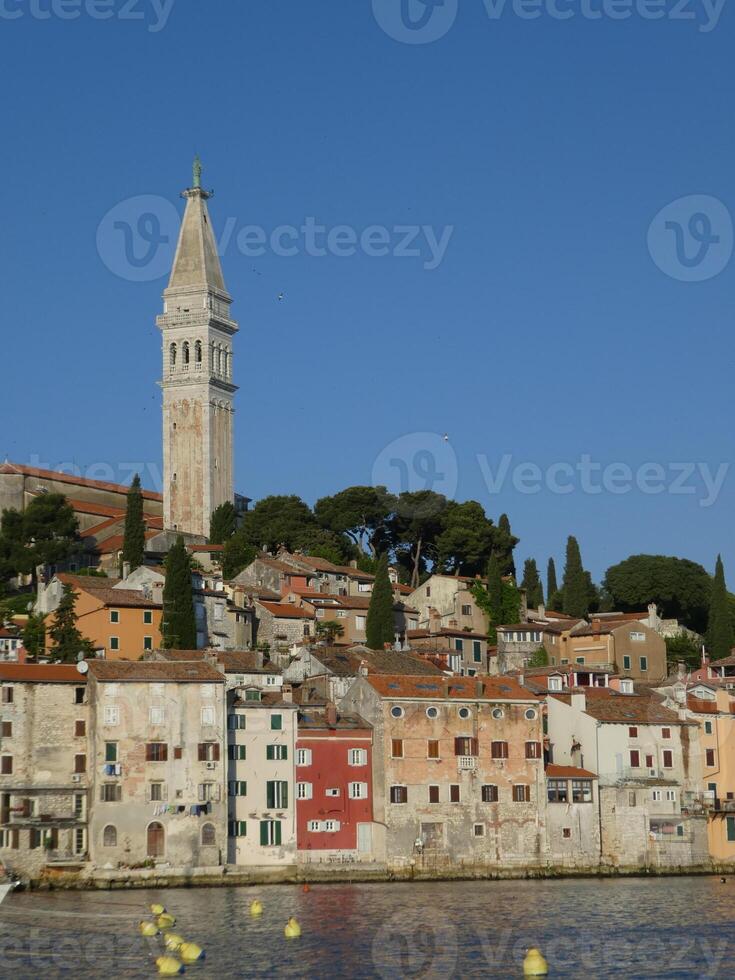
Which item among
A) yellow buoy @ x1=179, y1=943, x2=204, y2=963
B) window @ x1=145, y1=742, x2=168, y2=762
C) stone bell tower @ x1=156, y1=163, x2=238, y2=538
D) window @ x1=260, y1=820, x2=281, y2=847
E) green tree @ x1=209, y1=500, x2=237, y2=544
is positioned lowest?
yellow buoy @ x1=179, y1=943, x2=204, y2=963

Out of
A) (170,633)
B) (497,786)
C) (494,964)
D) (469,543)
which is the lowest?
(494,964)

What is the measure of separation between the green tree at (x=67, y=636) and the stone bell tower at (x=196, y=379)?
32.3 metres

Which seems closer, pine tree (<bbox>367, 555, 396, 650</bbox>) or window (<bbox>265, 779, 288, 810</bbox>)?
window (<bbox>265, 779, 288, 810</bbox>)

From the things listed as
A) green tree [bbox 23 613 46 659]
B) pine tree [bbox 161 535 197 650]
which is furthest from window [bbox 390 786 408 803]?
green tree [bbox 23 613 46 659]

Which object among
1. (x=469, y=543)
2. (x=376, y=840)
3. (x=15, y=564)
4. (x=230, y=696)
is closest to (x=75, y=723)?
(x=230, y=696)

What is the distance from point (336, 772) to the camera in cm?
7150

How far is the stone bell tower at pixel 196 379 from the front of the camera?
122 m

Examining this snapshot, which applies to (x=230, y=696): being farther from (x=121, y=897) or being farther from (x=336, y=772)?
(x=121, y=897)

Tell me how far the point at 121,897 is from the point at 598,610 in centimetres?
5684

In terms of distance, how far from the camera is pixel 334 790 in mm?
71250

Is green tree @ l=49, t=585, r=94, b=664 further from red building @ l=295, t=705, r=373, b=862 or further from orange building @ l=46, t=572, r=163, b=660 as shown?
red building @ l=295, t=705, r=373, b=862

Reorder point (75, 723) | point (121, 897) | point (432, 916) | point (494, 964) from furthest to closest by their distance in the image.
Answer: point (75, 723), point (121, 897), point (432, 916), point (494, 964)

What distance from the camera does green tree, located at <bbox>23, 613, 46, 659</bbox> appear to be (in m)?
83.3

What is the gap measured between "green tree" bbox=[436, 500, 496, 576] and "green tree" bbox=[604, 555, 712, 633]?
788 cm
